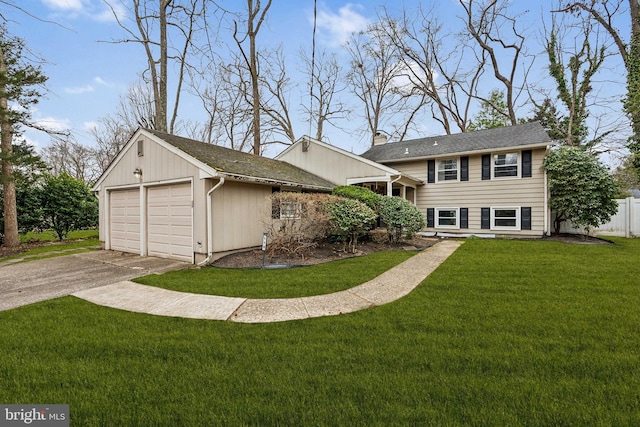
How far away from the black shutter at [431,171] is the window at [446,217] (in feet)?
4.79

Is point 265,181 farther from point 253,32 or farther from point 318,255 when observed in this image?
point 253,32

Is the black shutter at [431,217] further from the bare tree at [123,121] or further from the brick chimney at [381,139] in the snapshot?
the bare tree at [123,121]

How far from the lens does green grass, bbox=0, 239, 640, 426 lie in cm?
209

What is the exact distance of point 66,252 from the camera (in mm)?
9953

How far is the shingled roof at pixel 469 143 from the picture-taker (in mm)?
12508

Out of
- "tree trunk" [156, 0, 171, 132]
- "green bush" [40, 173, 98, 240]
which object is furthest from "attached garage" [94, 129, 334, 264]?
"green bush" [40, 173, 98, 240]

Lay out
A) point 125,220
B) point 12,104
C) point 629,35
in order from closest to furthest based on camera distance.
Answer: point 125,220 → point 12,104 → point 629,35

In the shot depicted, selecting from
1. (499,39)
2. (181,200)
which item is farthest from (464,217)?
(499,39)

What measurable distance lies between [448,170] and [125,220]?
13429 millimetres

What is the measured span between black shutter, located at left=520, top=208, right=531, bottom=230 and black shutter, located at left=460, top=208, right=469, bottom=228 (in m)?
2.05

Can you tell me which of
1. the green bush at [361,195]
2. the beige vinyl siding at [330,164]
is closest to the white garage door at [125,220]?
the green bush at [361,195]

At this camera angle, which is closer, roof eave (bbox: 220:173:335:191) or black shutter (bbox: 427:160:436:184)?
roof eave (bbox: 220:173:335:191)

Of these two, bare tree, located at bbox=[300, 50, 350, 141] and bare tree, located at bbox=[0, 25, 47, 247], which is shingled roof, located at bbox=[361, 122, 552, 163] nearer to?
bare tree, located at bbox=[300, 50, 350, 141]

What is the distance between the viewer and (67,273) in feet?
22.2
